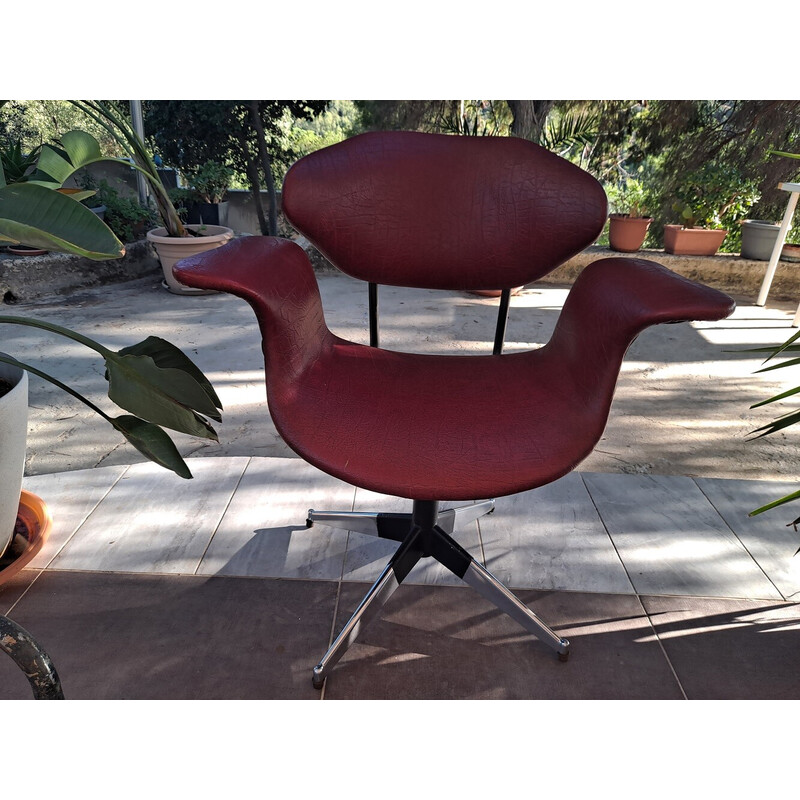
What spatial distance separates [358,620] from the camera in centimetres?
128

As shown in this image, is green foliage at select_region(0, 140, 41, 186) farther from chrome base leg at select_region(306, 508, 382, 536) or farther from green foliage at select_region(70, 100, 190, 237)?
chrome base leg at select_region(306, 508, 382, 536)

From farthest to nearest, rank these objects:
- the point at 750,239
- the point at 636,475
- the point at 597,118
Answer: the point at 597,118 → the point at 750,239 → the point at 636,475

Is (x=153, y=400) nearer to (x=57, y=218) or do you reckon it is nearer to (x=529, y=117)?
(x=57, y=218)

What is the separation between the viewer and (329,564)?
1.56 metres

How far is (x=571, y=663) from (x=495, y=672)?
0.54ft

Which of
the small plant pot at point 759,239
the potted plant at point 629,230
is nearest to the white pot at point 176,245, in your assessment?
the potted plant at point 629,230

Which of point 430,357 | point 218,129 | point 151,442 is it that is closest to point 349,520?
point 430,357

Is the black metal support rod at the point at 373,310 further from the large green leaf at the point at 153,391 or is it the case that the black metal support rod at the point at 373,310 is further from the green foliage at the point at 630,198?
the green foliage at the point at 630,198

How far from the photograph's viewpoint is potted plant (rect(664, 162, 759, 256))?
4559 millimetres

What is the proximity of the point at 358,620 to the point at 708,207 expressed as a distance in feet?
14.8

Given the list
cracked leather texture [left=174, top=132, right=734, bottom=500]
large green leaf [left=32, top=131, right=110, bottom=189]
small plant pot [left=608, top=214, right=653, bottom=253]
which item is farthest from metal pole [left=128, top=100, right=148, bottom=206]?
cracked leather texture [left=174, top=132, right=734, bottom=500]

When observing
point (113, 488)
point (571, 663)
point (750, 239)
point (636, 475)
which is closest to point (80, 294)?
point (113, 488)

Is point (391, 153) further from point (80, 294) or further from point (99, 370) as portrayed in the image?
point (80, 294)

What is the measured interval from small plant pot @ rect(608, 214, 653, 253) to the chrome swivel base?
12.4ft
